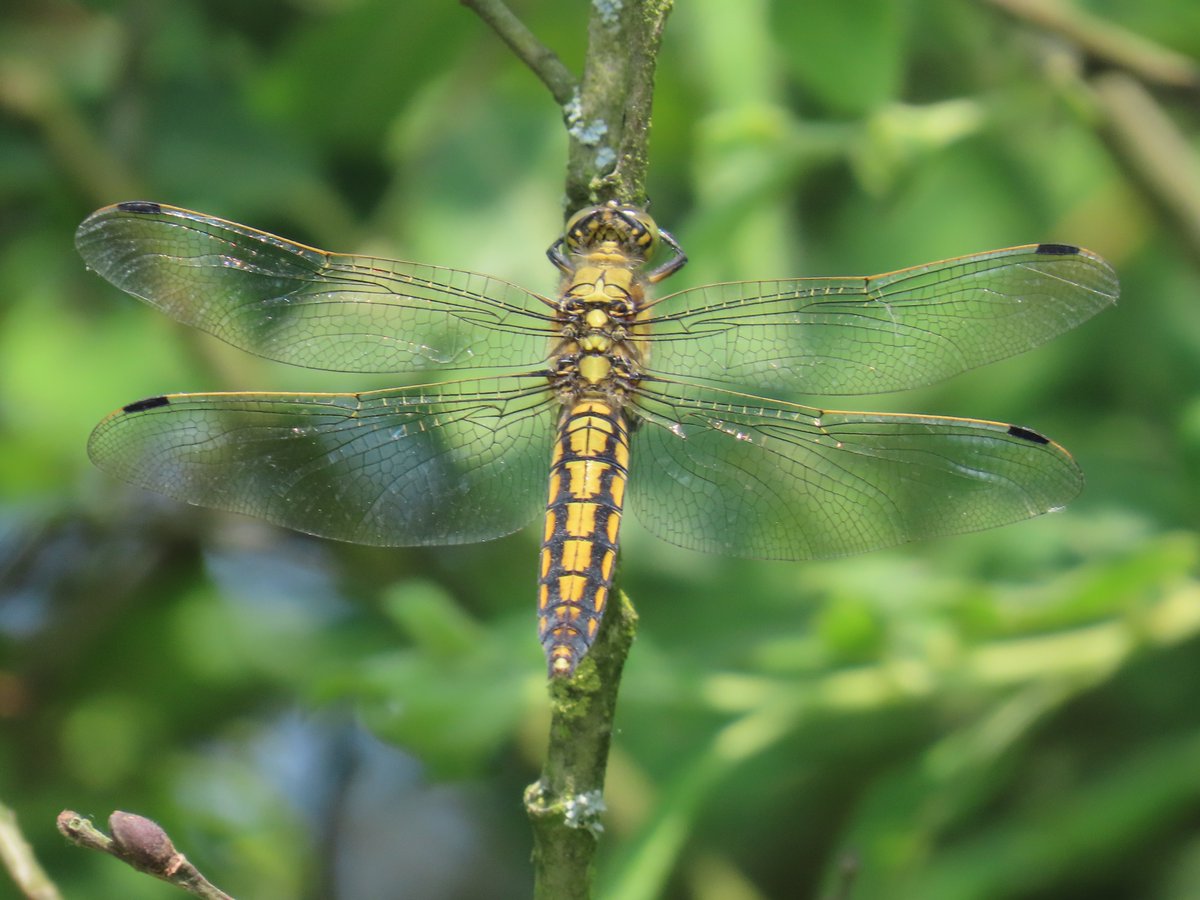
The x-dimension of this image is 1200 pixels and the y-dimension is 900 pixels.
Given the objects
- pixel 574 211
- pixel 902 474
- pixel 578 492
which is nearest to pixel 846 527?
pixel 902 474

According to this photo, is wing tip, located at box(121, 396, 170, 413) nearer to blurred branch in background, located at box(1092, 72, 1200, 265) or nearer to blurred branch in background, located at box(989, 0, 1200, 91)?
blurred branch in background, located at box(989, 0, 1200, 91)

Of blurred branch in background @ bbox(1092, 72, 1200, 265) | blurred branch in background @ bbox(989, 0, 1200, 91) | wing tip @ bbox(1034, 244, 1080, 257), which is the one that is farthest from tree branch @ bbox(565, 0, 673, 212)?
blurred branch in background @ bbox(1092, 72, 1200, 265)

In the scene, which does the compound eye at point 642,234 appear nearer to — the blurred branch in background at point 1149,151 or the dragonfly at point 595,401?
the dragonfly at point 595,401

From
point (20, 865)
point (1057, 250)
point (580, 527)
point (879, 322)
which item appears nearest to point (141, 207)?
point (580, 527)

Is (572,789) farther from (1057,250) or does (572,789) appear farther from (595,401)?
(1057,250)

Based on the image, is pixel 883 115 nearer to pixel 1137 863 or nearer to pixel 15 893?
pixel 1137 863

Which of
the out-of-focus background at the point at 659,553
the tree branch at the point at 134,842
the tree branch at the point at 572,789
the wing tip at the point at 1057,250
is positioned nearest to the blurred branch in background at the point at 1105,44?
the out-of-focus background at the point at 659,553
